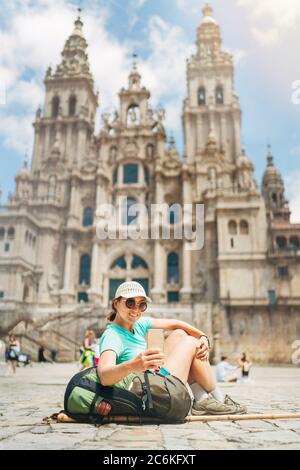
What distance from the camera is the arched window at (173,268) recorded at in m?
35.7

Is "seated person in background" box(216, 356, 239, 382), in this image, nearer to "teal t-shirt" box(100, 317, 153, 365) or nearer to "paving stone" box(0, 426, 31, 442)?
"teal t-shirt" box(100, 317, 153, 365)

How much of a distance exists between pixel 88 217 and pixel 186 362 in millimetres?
35753

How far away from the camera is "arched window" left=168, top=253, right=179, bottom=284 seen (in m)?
35.7

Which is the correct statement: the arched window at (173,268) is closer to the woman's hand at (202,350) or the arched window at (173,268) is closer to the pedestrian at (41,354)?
the pedestrian at (41,354)

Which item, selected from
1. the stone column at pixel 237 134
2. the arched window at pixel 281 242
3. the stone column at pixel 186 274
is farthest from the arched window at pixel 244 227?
the stone column at pixel 237 134

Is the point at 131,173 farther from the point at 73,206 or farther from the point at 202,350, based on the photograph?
the point at 202,350

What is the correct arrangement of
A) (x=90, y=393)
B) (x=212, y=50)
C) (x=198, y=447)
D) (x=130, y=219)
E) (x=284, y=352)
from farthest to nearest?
(x=212, y=50)
(x=130, y=219)
(x=284, y=352)
(x=90, y=393)
(x=198, y=447)

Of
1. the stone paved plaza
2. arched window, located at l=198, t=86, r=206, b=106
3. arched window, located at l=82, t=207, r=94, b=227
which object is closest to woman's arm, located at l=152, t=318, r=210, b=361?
the stone paved plaza

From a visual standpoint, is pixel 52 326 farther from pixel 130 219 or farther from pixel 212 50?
pixel 212 50

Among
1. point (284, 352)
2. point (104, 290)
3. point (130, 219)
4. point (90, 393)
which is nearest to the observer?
point (90, 393)

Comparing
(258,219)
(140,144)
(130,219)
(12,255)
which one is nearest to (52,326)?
(12,255)

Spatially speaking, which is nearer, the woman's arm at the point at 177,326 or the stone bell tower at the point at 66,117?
the woman's arm at the point at 177,326

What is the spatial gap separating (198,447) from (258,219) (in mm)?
31791
